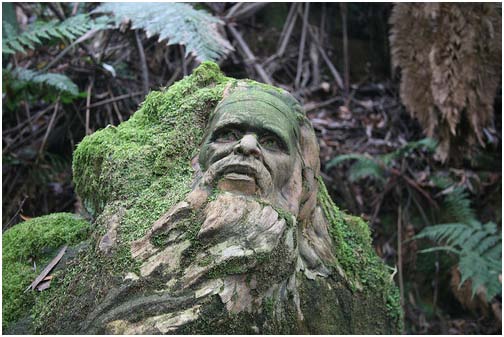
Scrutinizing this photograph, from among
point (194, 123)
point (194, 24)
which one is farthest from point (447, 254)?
point (194, 123)

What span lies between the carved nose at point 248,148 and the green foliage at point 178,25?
1622 mm

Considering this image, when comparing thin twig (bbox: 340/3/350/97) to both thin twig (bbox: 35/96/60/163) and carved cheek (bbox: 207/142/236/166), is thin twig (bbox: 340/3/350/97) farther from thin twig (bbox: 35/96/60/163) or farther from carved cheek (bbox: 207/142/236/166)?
carved cheek (bbox: 207/142/236/166)

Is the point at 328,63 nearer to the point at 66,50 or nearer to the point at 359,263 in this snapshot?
the point at 66,50

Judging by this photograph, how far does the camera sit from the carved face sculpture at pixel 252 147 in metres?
1.81

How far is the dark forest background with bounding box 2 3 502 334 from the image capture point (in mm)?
3807

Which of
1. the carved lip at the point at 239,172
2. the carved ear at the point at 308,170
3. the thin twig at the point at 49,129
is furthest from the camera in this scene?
the thin twig at the point at 49,129

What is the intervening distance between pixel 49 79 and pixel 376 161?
105 inches

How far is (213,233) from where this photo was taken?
1.70 metres

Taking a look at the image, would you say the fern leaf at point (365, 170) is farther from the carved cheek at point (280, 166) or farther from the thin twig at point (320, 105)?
the carved cheek at point (280, 166)

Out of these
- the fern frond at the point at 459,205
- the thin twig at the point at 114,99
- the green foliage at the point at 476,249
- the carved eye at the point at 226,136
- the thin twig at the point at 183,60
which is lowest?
the green foliage at the point at 476,249

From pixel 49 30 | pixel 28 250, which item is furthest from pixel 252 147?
pixel 49 30

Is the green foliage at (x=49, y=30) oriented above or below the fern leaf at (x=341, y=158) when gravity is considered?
above

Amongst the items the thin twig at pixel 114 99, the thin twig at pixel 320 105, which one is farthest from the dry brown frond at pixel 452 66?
the thin twig at pixel 114 99

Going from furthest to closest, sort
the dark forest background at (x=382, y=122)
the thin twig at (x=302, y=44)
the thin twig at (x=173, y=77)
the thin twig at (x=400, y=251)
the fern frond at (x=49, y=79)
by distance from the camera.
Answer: the thin twig at (x=302, y=44), the thin twig at (x=173, y=77), the thin twig at (x=400, y=251), the dark forest background at (x=382, y=122), the fern frond at (x=49, y=79)
